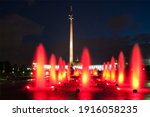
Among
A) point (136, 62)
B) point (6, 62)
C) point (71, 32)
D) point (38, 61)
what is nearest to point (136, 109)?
point (136, 62)

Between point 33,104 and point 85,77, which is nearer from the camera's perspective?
point 33,104

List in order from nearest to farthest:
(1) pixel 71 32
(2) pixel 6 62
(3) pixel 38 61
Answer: (3) pixel 38 61
(2) pixel 6 62
(1) pixel 71 32

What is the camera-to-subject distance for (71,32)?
11088cm

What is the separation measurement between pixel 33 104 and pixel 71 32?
95.8 meters

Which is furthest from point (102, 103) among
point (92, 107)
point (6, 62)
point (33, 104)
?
point (6, 62)

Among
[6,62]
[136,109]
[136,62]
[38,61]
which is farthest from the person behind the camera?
[6,62]

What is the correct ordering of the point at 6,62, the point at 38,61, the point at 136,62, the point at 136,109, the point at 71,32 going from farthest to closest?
the point at 71,32
the point at 6,62
the point at 38,61
the point at 136,62
the point at 136,109

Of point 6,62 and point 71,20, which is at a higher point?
point 71,20

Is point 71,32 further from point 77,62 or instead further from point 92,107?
point 92,107

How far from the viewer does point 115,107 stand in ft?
49.8

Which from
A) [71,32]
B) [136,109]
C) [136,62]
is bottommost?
[136,109]

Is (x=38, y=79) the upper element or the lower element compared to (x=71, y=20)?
lower

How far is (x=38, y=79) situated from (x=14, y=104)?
57.6 feet

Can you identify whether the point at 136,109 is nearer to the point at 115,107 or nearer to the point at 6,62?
the point at 115,107
